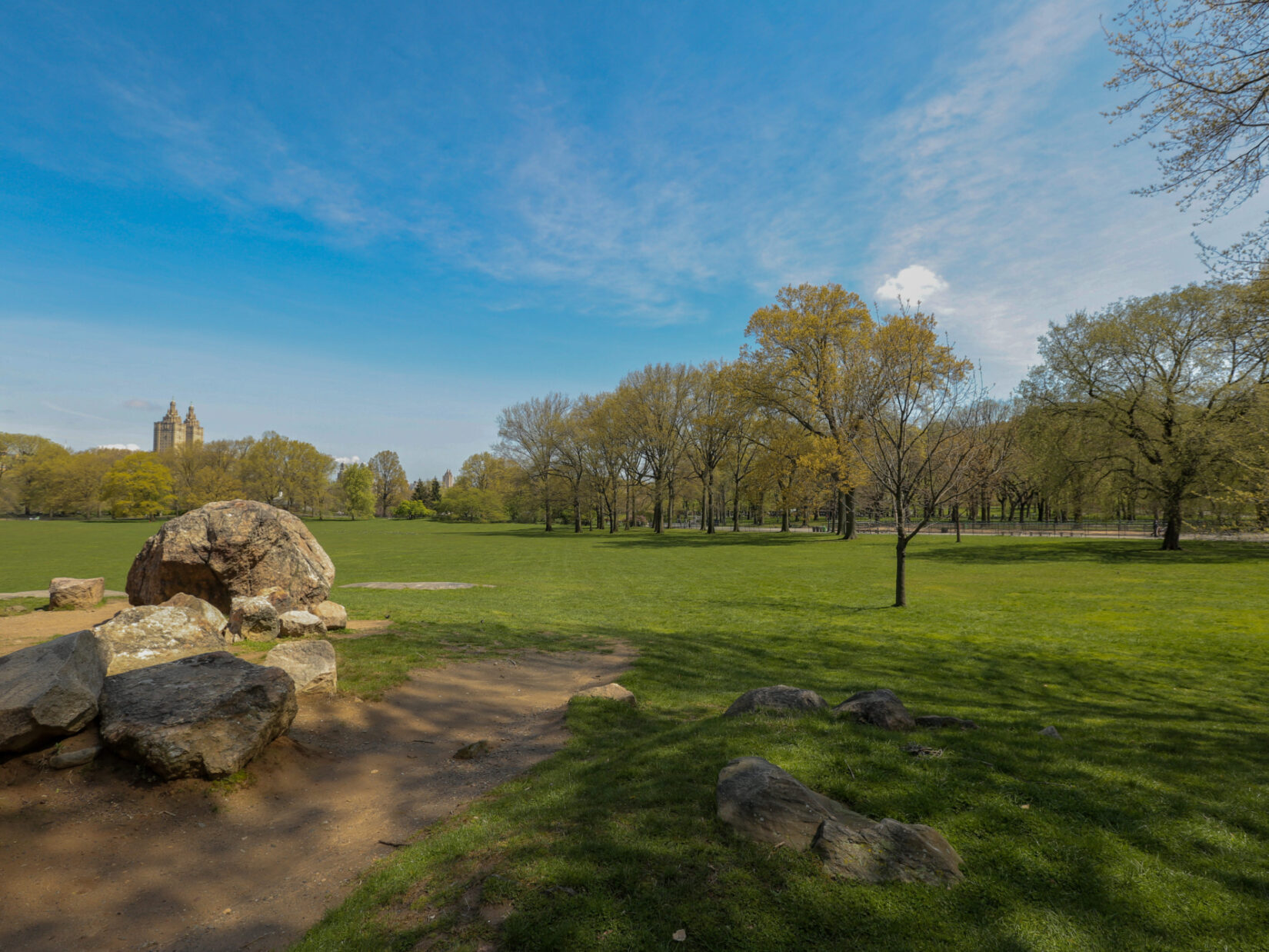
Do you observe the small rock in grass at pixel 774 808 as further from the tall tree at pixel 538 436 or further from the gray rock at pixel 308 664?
the tall tree at pixel 538 436

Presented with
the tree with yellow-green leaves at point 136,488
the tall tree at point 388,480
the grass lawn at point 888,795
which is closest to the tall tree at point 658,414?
the grass lawn at point 888,795

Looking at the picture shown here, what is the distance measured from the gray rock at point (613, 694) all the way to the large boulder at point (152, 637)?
4.98 meters

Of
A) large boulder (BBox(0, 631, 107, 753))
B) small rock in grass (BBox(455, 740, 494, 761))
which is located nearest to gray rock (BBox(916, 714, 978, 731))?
small rock in grass (BBox(455, 740, 494, 761))

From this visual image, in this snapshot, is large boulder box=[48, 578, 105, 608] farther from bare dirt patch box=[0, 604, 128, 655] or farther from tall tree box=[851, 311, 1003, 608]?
tall tree box=[851, 311, 1003, 608]

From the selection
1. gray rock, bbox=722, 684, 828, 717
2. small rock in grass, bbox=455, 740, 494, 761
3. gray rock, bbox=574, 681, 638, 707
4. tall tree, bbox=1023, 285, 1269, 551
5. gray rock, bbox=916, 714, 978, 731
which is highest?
tall tree, bbox=1023, 285, 1269, 551

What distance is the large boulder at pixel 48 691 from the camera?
4.87 meters

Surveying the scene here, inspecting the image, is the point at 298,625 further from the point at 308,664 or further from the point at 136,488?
the point at 136,488

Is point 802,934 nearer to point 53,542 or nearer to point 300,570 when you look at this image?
point 300,570

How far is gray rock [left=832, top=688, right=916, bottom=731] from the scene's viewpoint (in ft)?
20.1

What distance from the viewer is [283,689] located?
5.96 meters

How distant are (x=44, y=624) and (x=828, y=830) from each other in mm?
14263

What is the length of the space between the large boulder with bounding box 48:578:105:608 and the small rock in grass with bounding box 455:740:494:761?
1158 centimetres

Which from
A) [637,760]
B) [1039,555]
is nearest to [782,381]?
[1039,555]

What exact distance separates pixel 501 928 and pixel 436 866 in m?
1.07
